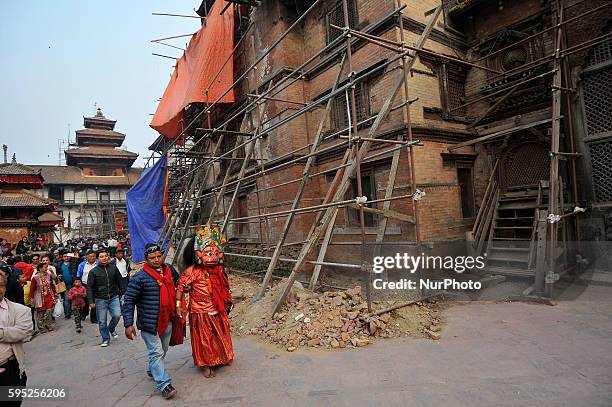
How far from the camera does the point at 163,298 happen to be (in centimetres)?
392

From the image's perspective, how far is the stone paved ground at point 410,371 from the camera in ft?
10.6

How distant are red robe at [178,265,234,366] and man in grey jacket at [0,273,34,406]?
5.04 feet

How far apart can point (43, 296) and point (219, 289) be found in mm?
5423

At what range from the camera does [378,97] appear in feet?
26.9

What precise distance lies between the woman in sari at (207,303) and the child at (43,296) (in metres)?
4.95

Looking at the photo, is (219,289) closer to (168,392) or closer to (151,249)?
(151,249)

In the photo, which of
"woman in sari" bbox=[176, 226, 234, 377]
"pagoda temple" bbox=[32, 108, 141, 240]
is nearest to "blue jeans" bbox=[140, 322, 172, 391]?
"woman in sari" bbox=[176, 226, 234, 377]

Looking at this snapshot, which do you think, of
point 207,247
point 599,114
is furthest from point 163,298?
point 599,114

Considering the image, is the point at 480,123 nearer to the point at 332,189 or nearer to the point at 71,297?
the point at 332,189

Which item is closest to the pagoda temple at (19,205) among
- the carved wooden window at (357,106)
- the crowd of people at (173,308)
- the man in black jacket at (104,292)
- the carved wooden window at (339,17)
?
the man in black jacket at (104,292)

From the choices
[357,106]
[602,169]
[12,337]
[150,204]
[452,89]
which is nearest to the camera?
[12,337]

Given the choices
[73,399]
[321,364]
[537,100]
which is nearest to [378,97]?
[537,100]

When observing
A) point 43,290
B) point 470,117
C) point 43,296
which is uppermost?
point 470,117

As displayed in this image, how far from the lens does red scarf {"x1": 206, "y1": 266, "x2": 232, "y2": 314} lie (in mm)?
4301
